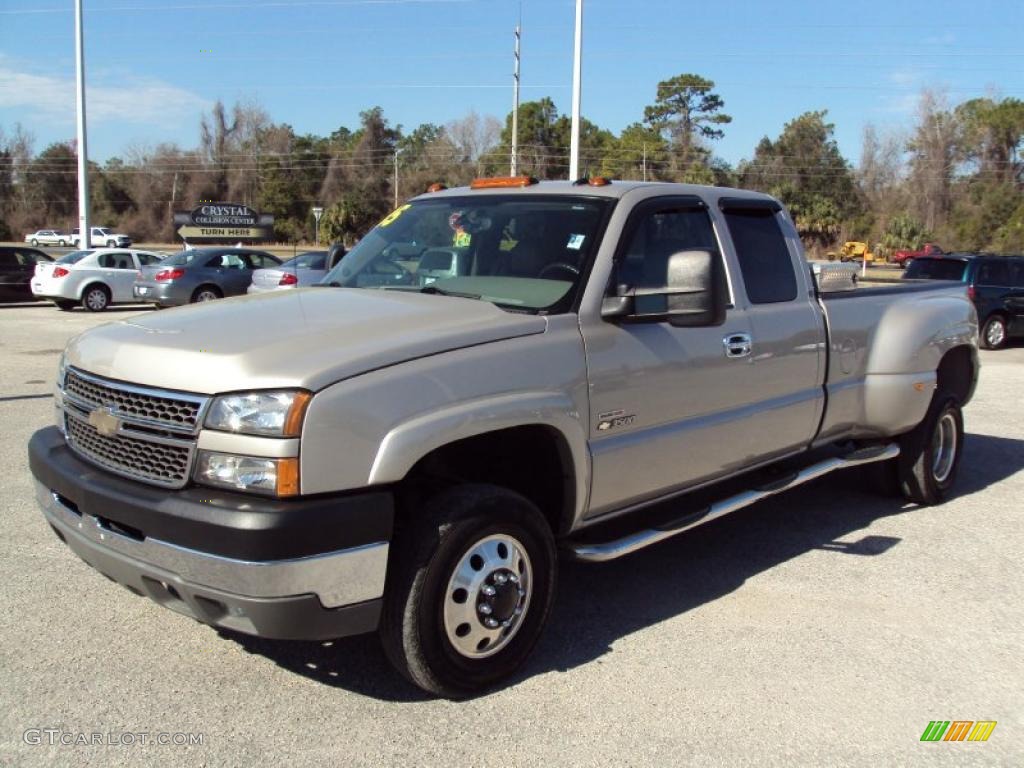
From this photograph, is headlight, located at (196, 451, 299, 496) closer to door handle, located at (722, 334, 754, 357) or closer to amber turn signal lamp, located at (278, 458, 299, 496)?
amber turn signal lamp, located at (278, 458, 299, 496)

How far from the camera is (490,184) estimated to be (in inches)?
197

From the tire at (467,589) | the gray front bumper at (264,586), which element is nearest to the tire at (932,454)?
the tire at (467,589)

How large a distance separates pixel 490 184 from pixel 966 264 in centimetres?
1481

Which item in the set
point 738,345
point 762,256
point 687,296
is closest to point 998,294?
point 762,256

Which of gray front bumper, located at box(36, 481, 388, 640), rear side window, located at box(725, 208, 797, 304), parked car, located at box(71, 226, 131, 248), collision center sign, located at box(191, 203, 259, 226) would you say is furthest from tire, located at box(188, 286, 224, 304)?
parked car, located at box(71, 226, 131, 248)

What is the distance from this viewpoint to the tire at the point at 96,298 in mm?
21578

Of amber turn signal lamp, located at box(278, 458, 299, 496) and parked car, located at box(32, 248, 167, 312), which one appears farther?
parked car, located at box(32, 248, 167, 312)

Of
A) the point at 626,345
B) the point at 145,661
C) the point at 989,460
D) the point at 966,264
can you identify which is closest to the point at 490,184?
the point at 626,345

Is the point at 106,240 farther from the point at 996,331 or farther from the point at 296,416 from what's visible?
the point at 296,416

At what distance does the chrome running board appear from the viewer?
4.01m

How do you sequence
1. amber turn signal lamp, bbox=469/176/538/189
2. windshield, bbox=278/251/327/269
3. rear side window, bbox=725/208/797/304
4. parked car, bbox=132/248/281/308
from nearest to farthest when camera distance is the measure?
amber turn signal lamp, bbox=469/176/538/189, rear side window, bbox=725/208/797/304, windshield, bbox=278/251/327/269, parked car, bbox=132/248/281/308

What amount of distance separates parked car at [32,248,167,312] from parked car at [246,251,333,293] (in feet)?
14.3

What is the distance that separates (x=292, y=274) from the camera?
18844 mm

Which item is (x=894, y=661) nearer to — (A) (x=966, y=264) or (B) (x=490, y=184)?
(B) (x=490, y=184)
